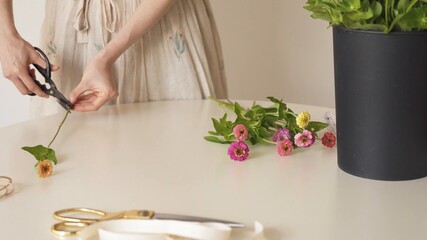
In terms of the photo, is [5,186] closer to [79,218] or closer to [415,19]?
[79,218]

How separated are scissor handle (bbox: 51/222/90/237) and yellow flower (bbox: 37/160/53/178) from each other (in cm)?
17

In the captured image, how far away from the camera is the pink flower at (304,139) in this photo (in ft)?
3.21

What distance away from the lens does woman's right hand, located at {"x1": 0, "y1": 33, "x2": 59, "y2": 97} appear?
1.19 meters

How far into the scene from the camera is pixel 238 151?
0.95 metres

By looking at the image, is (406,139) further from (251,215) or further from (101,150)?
(101,150)

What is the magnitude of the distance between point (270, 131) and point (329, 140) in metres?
0.09

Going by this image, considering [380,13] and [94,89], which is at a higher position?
[380,13]

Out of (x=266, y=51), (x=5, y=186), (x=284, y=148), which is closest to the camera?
(x=5, y=186)

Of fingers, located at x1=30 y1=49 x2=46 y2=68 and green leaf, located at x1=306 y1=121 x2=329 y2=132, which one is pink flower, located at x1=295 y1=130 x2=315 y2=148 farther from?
fingers, located at x1=30 y1=49 x2=46 y2=68

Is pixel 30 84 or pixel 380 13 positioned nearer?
pixel 380 13

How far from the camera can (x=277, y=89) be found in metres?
2.22

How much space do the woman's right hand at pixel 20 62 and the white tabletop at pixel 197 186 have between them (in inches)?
4.2

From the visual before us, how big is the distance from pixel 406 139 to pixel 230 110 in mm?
422

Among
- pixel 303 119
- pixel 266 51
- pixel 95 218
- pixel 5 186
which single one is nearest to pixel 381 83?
pixel 303 119
